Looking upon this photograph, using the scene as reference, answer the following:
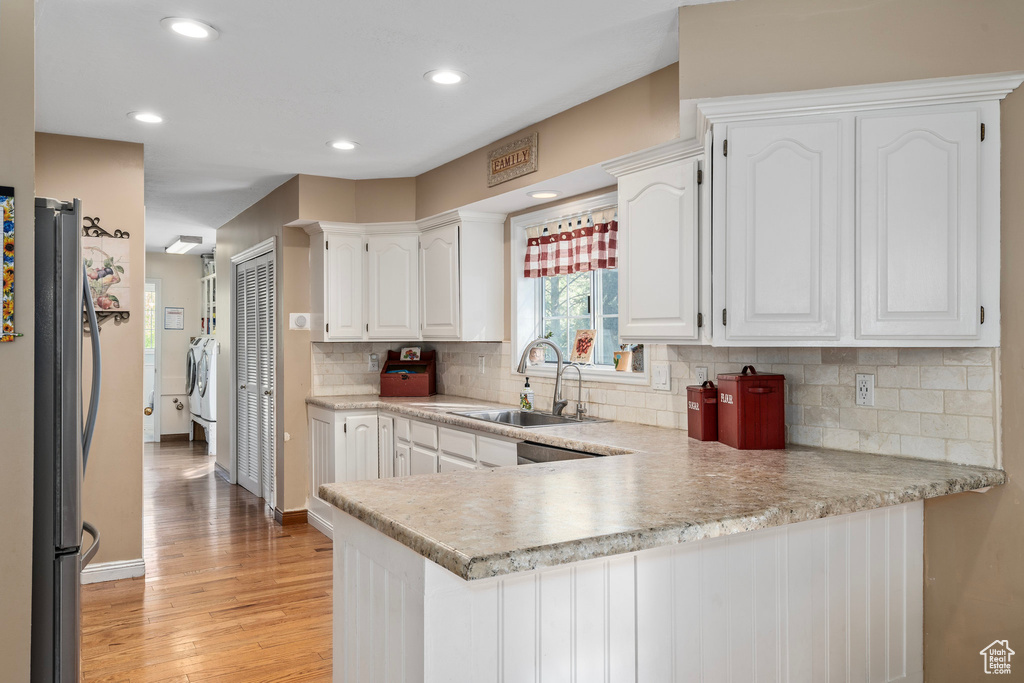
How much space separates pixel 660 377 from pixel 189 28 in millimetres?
2382

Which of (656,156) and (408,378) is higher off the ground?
(656,156)

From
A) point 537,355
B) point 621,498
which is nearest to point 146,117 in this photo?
point 537,355

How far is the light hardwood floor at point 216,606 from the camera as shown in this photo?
2.89 meters

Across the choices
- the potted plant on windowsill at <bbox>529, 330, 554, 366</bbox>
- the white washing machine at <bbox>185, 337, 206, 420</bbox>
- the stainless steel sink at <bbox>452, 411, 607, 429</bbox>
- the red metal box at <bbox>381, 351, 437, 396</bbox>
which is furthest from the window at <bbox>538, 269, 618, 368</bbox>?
the white washing machine at <bbox>185, 337, 206, 420</bbox>

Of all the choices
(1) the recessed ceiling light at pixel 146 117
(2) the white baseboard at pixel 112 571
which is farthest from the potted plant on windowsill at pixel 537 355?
(2) the white baseboard at pixel 112 571

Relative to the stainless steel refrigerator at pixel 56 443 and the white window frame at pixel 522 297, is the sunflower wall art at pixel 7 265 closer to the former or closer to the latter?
the stainless steel refrigerator at pixel 56 443

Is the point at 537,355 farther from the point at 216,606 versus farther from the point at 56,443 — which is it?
the point at 56,443

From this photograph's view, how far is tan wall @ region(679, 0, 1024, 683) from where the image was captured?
210cm

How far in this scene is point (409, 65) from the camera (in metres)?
2.93

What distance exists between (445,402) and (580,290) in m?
1.22

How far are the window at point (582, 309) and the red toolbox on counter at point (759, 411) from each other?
1252 mm

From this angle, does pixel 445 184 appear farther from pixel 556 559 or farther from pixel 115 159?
pixel 556 559

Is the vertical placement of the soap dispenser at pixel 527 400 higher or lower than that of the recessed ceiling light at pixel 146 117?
lower

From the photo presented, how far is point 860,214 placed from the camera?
2.22 meters
